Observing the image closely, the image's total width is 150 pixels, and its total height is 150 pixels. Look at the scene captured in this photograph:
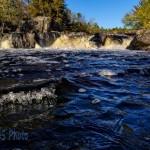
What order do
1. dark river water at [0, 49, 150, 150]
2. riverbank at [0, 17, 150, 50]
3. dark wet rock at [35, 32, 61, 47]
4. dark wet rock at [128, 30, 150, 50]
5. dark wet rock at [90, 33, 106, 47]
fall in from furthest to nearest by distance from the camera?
dark wet rock at [35, 32, 61, 47]
dark wet rock at [90, 33, 106, 47]
riverbank at [0, 17, 150, 50]
dark wet rock at [128, 30, 150, 50]
dark river water at [0, 49, 150, 150]

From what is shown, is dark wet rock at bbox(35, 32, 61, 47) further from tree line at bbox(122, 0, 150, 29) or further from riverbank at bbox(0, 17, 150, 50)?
tree line at bbox(122, 0, 150, 29)

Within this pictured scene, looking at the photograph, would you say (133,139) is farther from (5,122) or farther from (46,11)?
(46,11)

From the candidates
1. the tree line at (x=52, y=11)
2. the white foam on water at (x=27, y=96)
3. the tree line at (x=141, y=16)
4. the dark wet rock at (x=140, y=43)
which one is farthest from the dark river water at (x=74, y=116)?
the tree line at (x=141, y=16)

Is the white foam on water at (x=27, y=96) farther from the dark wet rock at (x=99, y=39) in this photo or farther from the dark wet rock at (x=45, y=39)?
the dark wet rock at (x=45, y=39)

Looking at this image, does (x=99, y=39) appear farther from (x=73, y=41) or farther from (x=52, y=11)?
(x=52, y=11)

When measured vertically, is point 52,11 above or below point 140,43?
above

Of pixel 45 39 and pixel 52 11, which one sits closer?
pixel 45 39

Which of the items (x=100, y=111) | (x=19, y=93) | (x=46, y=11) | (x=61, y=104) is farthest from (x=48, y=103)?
(x=46, y=11)

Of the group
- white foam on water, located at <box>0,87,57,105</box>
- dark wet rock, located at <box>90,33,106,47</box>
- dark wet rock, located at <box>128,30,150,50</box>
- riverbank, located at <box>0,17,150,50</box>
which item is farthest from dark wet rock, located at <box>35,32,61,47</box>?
white foam on water, located at <box>0,87,57,105</box>

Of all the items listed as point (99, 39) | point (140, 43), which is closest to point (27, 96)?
point (140, 43)

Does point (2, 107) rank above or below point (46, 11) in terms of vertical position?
below

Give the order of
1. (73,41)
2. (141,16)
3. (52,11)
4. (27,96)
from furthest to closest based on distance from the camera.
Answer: (141,16) → (52,11) → (73,41) → (27,96)

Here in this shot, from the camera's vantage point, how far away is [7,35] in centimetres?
3462

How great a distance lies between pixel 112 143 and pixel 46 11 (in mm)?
54969
